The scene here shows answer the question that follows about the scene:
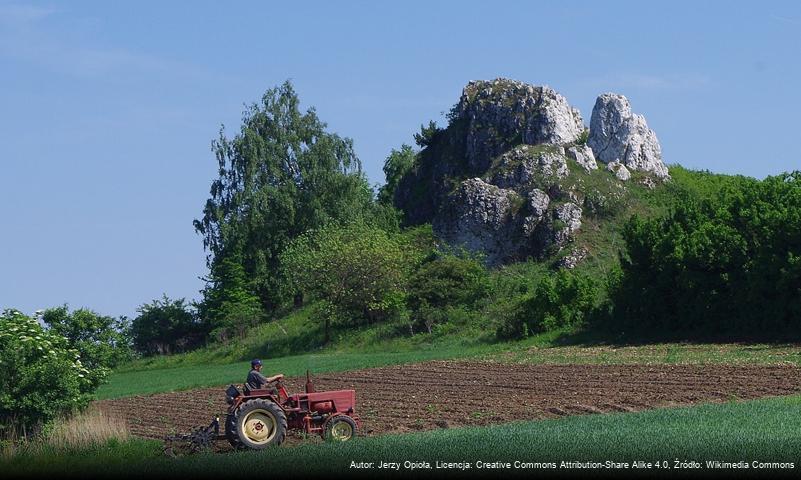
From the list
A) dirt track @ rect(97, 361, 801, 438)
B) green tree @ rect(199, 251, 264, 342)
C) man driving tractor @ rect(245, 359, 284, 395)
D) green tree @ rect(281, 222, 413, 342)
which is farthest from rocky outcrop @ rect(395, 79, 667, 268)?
man driving tractor @ rect(245, 359, 284, 395)

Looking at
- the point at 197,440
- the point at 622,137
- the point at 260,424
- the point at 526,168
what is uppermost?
the point at 622,137

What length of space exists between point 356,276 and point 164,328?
20.3 m

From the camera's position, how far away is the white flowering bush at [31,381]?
2364 cm

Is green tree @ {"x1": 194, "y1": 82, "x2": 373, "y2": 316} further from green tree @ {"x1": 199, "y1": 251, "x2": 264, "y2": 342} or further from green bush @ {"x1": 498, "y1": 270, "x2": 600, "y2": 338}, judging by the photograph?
green bush @ {"x1": 498, "y1": 270, "x2": 600, "y2": 338}

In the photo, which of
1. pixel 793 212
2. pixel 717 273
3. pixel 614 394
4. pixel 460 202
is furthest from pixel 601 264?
pixel 614 394

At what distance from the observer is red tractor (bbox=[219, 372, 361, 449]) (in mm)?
19688

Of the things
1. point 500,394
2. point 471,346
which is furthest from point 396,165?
point 500,394

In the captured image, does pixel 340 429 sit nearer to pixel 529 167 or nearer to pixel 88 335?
pixel 88 335

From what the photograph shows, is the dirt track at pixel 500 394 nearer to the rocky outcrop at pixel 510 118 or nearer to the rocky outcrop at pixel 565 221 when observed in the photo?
the rocky outcrop at pixel 565 221

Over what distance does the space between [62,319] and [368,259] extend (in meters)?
37.4

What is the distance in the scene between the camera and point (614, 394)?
90.9 ft

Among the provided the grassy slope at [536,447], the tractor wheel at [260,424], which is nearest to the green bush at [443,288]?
the grassy slope at [536,447]

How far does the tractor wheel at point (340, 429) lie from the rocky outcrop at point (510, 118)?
171 feet

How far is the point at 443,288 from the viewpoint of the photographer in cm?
6188
